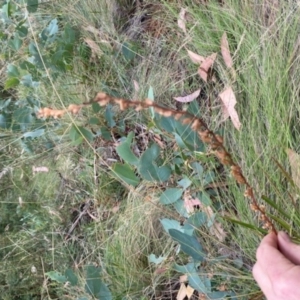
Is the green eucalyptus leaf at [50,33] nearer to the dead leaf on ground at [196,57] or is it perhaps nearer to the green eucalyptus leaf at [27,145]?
the green eucalyptus leaf at [27,145]

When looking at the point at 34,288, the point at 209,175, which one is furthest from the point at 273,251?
the point at 34,288

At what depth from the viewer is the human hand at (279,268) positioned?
2.11ft

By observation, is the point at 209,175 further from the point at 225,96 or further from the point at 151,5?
the point at 151,5

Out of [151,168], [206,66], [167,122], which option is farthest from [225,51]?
[151,168]

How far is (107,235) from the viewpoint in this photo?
1.47 meters

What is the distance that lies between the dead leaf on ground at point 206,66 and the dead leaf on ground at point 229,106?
0.27 feet

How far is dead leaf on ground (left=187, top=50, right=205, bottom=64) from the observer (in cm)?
131

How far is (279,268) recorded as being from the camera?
685 mm

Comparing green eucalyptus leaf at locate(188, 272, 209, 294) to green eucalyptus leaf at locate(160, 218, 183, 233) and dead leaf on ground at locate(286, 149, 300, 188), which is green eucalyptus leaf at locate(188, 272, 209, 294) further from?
dead leaf on ground at locate(286, 149, 300, 188)

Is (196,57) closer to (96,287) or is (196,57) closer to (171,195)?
(171,195)

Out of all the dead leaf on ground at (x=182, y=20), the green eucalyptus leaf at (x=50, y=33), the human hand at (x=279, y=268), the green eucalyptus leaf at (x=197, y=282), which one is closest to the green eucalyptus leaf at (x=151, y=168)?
the green eucalyptus leaf at (x=197, y=282)

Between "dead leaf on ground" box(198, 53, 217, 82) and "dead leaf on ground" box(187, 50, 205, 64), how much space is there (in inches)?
0.6

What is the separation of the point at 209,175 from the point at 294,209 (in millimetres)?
268

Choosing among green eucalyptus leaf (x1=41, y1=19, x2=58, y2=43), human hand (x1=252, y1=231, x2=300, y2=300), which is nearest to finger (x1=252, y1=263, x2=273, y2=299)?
human hand (x1=252, y1=231, x2=300, y2=300)
